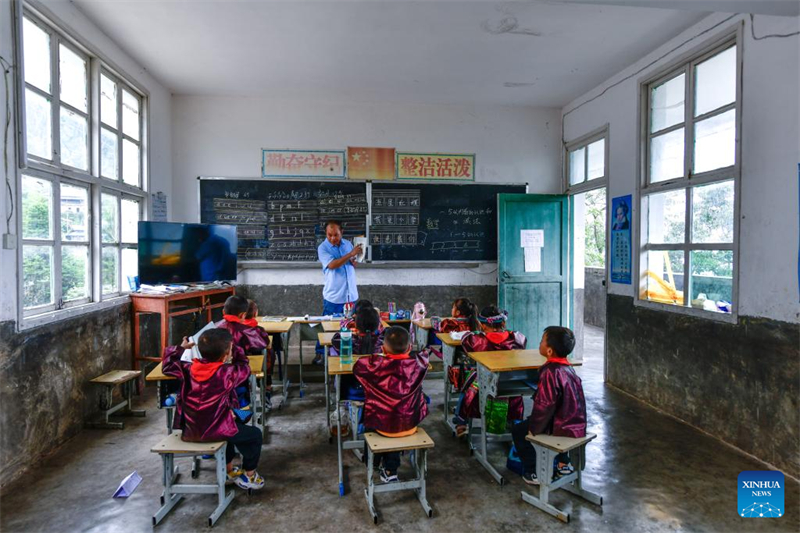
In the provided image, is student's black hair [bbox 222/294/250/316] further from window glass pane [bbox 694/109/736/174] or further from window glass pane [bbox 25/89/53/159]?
window glass pane [bbox 694/109/736/174]

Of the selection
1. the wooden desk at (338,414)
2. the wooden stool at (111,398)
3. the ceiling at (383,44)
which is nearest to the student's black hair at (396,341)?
the wooden desk at (338,414)

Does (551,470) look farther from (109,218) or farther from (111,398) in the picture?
(109,218)

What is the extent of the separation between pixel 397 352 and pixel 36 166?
8.69 ft

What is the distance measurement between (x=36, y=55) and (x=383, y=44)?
99.5 inches

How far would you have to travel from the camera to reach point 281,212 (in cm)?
524

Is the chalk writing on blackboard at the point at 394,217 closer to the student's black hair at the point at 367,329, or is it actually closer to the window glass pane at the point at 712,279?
the student's black hair at the point at 367,329

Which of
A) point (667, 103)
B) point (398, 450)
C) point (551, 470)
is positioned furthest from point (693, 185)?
point (398, 450)

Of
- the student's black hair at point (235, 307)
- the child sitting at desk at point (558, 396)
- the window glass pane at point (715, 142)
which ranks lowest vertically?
the child sitting at desk at point (558, 396)

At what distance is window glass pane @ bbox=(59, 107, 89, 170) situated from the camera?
10.5 ft

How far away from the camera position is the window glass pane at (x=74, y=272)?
324 cm

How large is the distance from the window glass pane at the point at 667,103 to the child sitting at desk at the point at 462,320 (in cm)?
243

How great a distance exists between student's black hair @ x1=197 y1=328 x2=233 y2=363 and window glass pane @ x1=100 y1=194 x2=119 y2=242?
228 centimetres

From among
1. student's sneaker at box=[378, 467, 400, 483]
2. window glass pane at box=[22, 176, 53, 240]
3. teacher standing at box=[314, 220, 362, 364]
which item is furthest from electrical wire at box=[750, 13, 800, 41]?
window glass pane at box=[22, 176, 53, 240]

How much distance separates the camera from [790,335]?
8.82ft
